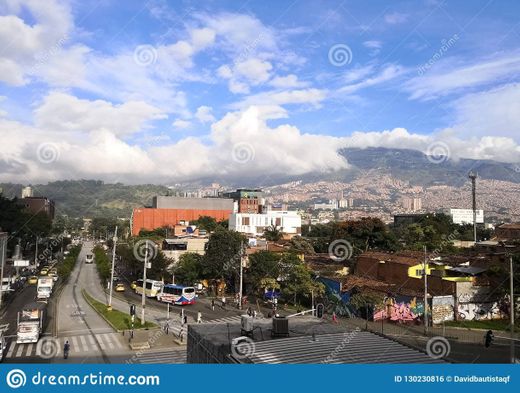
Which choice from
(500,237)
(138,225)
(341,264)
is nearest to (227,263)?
(341,264)

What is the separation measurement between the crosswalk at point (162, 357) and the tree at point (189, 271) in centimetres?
2099

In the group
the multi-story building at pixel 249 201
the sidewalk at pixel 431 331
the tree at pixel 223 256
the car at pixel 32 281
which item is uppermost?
the multi-story building at pixel 249 201

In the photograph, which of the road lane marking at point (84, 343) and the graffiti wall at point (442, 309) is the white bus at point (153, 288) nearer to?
the road lane marking at point (84, 343)

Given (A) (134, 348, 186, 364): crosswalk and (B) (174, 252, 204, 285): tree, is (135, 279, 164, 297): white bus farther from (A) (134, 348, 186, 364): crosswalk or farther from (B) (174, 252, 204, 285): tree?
(A) (134, 348, 186, 364): crosswalk

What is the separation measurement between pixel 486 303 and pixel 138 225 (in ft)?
335

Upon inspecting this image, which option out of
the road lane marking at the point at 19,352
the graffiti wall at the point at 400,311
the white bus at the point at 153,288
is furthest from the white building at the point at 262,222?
the road lane marking at the point at 19,352

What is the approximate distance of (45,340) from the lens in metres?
26.1

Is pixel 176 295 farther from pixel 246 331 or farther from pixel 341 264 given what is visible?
Result: pixel 246 331

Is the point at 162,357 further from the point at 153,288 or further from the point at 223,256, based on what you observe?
the point at 223,256

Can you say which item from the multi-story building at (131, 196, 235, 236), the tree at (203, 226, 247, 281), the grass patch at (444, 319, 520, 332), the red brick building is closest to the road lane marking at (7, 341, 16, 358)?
the tree at (203, 226, 247, 281)

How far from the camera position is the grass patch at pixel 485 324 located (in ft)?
95.3

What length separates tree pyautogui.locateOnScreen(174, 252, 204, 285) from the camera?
45.4 meters

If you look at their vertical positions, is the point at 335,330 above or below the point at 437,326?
above

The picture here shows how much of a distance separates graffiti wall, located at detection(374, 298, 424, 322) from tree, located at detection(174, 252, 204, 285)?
1981 centimetres
